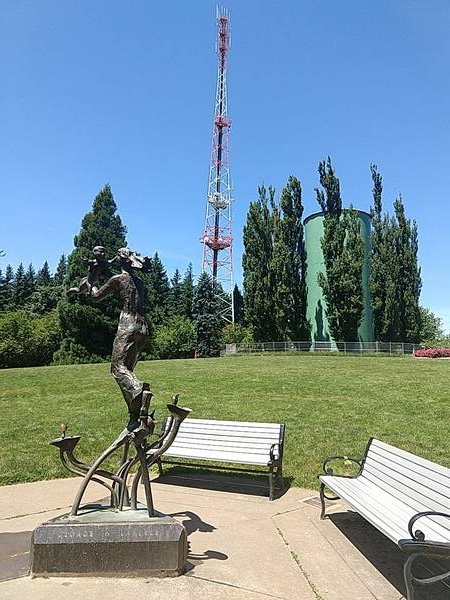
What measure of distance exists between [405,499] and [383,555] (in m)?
0.54

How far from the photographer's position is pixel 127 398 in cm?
447

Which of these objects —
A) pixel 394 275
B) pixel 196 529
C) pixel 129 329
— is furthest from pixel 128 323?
pixel 394 275

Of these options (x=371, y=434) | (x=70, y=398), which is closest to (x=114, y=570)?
(x=371, y=434)

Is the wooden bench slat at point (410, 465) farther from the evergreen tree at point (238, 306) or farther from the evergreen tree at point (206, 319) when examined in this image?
the evergreen tree at point (238, 306)

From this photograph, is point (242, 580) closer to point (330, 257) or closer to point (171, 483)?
point (171, 483)

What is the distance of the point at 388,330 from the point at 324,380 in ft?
70.5

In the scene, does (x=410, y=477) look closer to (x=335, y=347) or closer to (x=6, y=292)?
(x=335, y=347)

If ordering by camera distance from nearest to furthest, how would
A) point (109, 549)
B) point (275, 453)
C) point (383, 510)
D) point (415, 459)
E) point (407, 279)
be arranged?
point (109, 549) < point (383, 510) < point (415, 459) < point (275, 453) < point (407, 279)

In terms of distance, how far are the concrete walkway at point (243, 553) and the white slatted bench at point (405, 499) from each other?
0.37 m

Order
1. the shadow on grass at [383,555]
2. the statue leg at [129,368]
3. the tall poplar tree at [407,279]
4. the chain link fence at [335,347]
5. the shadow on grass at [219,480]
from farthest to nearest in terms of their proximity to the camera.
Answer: the tall poplar tree at [407,279], the chain link fence at [335,347], the shadow on grass at [219,480], the statue leg at [129,368], the shadow on grass at [383,555]

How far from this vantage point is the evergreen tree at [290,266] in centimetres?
3328

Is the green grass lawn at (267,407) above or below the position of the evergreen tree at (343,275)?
below

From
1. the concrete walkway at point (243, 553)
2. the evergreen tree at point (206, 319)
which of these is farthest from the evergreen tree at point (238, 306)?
the concrete walkway at point (243, 553)

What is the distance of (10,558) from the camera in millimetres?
3982
